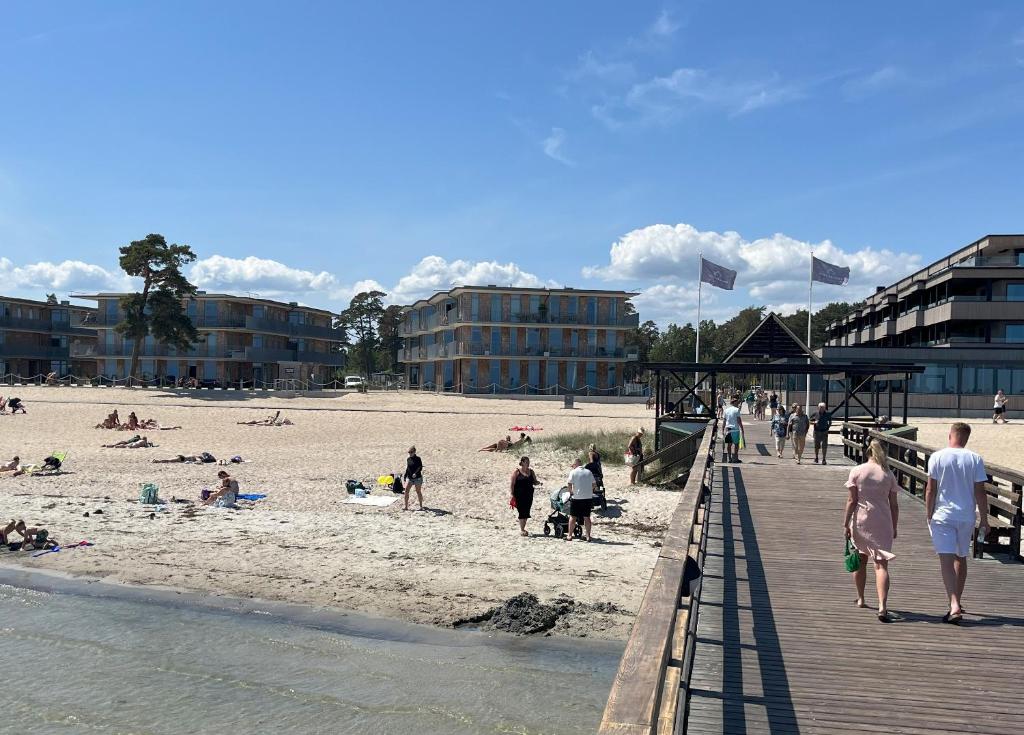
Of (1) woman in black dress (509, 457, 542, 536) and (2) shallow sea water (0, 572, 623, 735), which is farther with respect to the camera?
(1) woman in black dress (509, 457, 542, 536)

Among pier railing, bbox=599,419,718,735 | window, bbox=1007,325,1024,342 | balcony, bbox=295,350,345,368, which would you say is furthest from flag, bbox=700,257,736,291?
balcony, bbox=295,350,345,368

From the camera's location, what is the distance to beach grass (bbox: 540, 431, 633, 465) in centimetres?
2760

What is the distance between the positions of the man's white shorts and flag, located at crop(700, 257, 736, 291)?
39866 millimetres

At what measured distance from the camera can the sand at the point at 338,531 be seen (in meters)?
13.6

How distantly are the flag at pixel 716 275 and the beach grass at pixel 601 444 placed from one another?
17.9 m

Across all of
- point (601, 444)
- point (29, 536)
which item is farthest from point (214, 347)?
point (29, 536)

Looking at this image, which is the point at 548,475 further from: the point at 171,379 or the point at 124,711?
the point at 171,379

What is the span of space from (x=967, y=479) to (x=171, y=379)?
2793 inches

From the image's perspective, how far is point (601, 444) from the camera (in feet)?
95.5

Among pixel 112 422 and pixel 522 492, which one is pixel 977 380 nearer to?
pixel 522 492

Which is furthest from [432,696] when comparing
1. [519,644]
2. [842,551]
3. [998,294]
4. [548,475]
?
[998,294]

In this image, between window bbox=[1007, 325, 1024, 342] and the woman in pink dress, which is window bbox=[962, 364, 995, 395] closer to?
window bbox=[1007, 325, 1024, 342]

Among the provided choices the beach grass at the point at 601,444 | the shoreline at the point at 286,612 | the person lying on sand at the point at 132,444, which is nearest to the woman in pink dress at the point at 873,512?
the shoreline at the point at 286,612

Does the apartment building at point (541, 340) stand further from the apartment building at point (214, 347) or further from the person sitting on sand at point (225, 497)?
the person sitting on sand at point (225, 497)
